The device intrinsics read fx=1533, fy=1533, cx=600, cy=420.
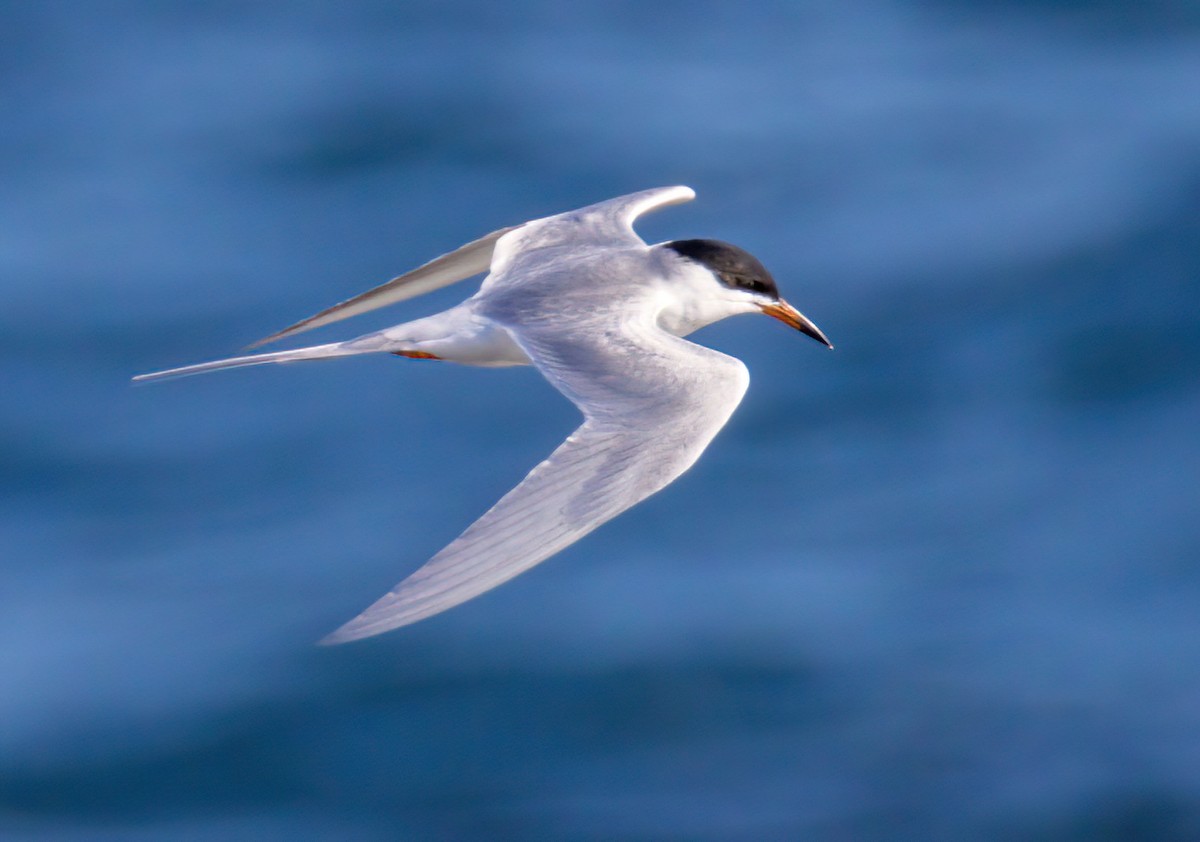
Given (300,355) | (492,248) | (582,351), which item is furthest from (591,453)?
(492,248)

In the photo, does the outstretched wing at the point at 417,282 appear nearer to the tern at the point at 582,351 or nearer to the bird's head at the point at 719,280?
the tern at the point at 582,351

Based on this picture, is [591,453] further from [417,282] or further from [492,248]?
[492,248]

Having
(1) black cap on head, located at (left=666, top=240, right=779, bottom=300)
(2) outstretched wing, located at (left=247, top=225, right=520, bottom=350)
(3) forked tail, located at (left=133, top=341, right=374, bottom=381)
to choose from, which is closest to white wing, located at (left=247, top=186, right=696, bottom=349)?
(2) outstretched wing, located at (left=247, top=225, right=520, bottom=350)

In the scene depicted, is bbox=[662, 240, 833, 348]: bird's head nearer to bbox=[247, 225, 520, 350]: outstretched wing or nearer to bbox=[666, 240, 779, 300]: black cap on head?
bbox=[666, 240, 779, 300]: black cap on head

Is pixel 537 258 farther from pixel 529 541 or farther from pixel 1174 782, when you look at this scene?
pixel 1174 782

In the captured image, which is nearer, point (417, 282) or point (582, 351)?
point (582, 351)

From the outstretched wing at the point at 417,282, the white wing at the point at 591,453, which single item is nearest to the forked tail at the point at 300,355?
the white wing at the point at 591,453
